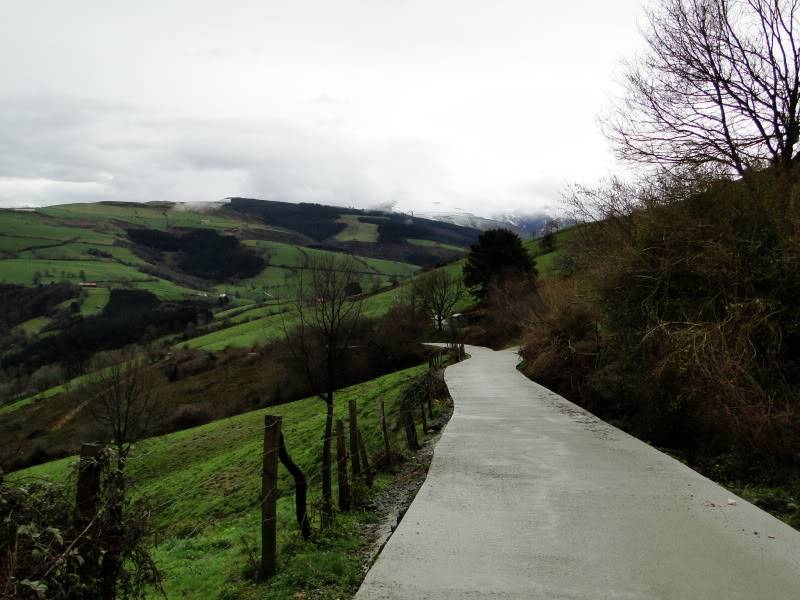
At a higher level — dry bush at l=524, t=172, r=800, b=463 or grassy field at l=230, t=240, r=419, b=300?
grassy field at l=230, t=240, r=419, b=300

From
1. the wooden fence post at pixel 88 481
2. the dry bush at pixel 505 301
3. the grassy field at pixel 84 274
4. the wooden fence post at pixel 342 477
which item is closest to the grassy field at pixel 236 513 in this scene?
the wooden fence post at pixel 88 481

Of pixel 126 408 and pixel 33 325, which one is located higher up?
pixel 33 325

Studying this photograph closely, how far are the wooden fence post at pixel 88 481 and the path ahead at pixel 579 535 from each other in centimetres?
238

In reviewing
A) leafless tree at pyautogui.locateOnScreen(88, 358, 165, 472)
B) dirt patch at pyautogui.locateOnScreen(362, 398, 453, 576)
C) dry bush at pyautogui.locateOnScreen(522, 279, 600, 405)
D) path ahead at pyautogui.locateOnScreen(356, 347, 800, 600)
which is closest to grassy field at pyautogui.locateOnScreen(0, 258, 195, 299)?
leafless tree at pyautogui.locateOnScreen(88, 358, 165, 472)

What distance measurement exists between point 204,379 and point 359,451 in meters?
55.9

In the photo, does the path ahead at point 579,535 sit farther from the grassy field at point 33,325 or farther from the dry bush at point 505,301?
the grassy field at point 33,325

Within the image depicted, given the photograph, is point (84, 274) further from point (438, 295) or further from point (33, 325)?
point (438, 295)

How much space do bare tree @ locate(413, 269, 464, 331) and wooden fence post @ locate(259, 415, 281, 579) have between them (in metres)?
61.2

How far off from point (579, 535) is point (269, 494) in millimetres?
3462

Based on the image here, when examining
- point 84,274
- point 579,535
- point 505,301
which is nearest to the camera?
point 579,535

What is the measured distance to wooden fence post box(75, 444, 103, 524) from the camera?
3865mm

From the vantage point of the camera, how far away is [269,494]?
5.81 m

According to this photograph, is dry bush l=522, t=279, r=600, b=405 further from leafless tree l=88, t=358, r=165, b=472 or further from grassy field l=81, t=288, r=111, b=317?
grassy field l=81, t=288, r=111, b=317

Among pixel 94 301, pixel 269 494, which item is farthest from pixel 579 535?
pixel 94 301
